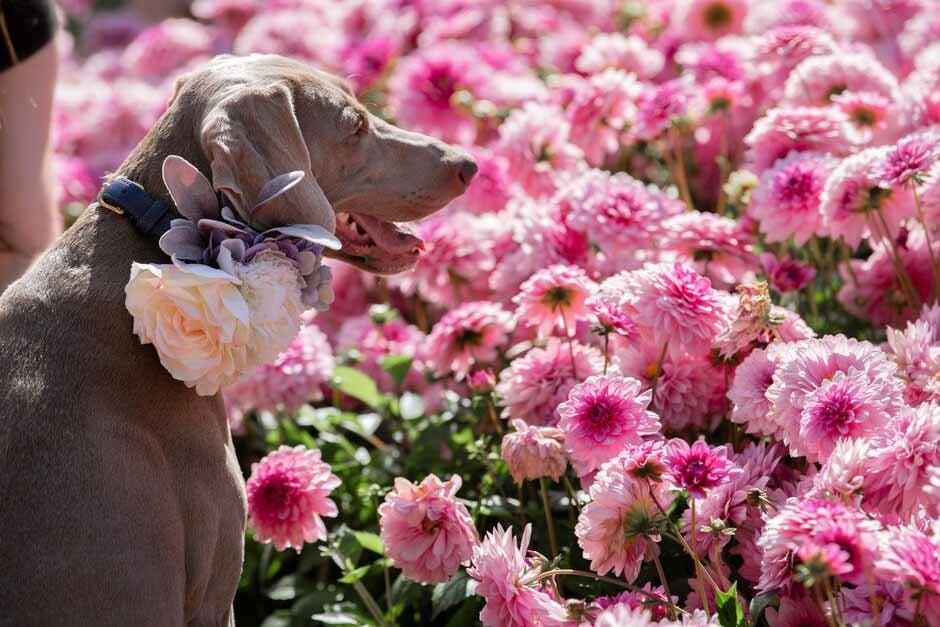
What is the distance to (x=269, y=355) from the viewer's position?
1986 mm

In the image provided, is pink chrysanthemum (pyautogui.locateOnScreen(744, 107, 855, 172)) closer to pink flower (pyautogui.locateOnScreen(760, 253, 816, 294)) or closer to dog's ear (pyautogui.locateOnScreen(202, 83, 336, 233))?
pink flower (pyautogui.locateOnScreen(760, 253, 816, 294))

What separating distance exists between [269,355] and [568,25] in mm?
3325

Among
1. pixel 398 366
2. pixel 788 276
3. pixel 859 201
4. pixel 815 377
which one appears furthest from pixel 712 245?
pixel 398 366

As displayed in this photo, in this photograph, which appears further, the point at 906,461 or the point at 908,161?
the point at 908,161

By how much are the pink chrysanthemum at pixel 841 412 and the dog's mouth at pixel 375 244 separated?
96cm

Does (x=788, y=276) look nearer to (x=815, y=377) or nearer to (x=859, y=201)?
(x=859, y=201)

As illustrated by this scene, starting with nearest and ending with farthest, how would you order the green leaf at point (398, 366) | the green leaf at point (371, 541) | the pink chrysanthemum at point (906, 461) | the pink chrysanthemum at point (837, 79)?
1. the pink chrysanthemum at point (906, 461)
2. the green leaf at point (371, 541)
3. the green leaf at point (398, 366)
4. the pink chrysanthemum at point (837, 79)

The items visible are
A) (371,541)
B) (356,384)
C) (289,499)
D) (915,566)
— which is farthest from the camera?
(356,384)

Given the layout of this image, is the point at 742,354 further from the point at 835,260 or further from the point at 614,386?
the point at 835,260

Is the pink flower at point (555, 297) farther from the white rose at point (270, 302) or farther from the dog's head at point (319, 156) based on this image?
the white rose at point (270, 302)

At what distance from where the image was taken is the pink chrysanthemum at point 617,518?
6.39ft

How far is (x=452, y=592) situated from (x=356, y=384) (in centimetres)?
89

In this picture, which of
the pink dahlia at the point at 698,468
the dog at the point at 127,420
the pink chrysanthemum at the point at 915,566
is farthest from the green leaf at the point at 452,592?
the pink chrysanthemum at the point at 915,566

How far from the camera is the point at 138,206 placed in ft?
6.93
